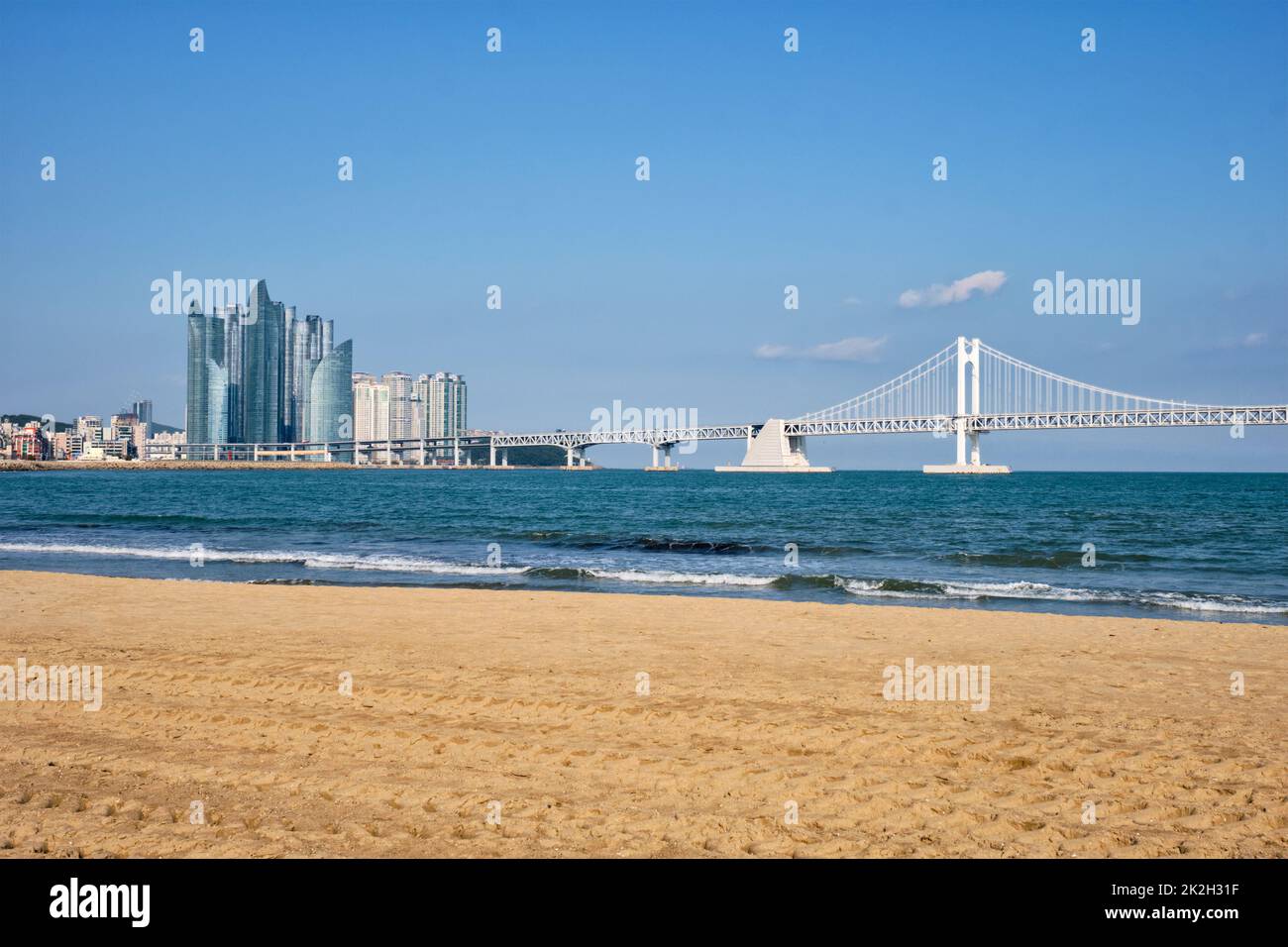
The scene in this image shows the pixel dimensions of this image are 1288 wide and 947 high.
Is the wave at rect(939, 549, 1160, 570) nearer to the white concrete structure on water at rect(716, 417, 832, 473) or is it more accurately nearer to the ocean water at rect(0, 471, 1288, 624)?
the ocean water at rect(0, 471, 1288, 624)

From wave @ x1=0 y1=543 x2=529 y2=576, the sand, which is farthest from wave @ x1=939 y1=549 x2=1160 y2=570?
wave @ x1=0 y1=543 x2=529 y2=576

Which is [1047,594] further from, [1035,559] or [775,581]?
[1035,559]

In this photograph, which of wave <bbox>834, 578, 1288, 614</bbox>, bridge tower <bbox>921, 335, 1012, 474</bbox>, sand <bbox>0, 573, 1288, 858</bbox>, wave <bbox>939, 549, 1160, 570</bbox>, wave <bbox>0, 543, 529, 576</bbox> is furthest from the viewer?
bridge tower <bbox>921, 335, 1012, 474</bbox>

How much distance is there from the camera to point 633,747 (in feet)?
19.2

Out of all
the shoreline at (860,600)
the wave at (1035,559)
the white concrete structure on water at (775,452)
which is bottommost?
the shoreline at (860,600)

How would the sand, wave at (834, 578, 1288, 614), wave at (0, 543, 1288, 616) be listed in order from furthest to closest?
1. wave at (0, 543, 1288, 616)
2. wave at (834, 578, 1288, 614)
3. the sand

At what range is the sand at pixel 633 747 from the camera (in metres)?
4.42

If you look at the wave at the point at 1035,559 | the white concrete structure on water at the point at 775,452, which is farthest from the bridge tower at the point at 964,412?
the wave at the point at 1035,559

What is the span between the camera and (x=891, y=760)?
5.62 metres

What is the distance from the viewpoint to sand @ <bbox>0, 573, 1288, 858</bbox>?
4422mm

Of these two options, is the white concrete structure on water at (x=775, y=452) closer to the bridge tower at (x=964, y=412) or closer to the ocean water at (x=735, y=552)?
the bridge tower at (x=964, y=412)

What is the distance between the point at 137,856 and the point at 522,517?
32671 mm

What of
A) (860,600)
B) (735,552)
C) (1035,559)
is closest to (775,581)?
(860,600)

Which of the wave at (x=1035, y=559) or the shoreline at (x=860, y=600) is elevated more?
the wave at (x=1035, y=559)
